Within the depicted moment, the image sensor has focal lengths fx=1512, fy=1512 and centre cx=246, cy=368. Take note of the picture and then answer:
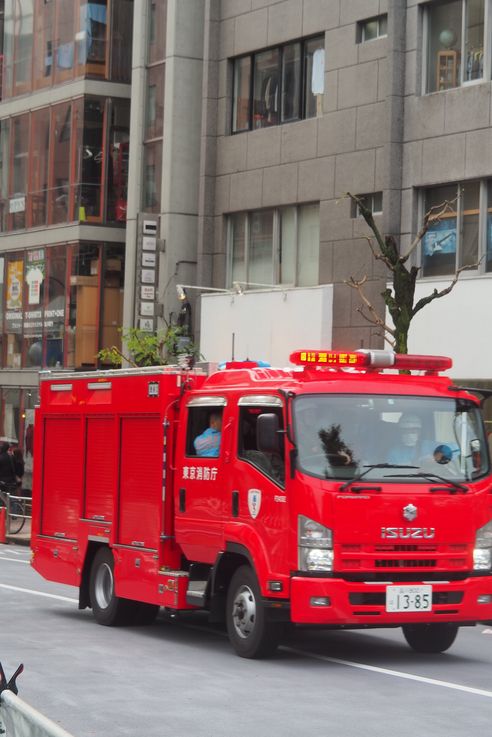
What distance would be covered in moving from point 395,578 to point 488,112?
14938mm

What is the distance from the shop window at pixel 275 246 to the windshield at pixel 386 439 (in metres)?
17.4

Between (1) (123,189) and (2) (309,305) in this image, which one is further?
(1) (123,189)

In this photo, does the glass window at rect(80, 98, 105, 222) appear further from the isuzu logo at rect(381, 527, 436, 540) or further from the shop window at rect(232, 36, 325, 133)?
the isuzu logo at rect(381, 527, 436, 540)

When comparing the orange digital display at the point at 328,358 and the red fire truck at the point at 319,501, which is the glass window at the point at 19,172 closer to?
the red fire truck at the point at 319,501

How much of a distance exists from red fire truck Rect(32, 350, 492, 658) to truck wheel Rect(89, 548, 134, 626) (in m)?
0.70

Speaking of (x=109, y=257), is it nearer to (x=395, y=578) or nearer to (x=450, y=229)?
(x=450, y=229)

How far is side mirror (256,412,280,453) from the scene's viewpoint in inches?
488

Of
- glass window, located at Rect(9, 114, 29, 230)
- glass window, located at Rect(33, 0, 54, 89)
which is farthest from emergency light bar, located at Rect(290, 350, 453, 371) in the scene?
glass window, located at Rect(9, 114, 29, 230)

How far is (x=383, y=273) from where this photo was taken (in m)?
27.8

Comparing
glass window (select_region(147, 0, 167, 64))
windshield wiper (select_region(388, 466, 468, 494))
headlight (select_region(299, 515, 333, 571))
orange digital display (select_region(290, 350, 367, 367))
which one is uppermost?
glass window (select_region(147, 0, 167, 64))

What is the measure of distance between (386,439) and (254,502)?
4.08 ft

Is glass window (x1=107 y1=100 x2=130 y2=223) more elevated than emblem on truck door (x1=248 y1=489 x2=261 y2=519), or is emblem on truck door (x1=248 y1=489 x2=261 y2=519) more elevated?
glass window (x1=107 y1=100 x2=130 y2=223)

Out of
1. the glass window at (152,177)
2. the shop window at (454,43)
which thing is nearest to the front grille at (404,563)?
the shop window at (454,43)

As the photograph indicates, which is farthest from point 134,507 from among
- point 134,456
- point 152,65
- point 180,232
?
point 152,65
